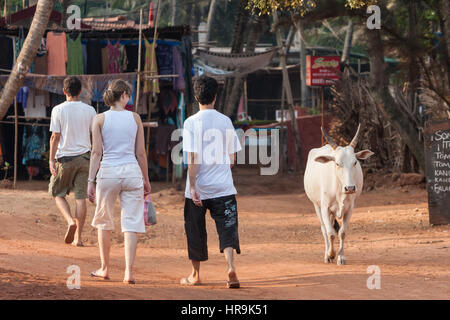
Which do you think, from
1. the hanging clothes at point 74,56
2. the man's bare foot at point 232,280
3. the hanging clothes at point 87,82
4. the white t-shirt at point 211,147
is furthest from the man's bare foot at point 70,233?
the hanging clothes at point 74,56

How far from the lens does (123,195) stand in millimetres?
6473

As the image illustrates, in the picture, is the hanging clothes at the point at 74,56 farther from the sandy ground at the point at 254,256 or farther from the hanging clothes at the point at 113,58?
the sandy ground at the point at 254,256

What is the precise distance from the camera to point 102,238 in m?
6.52

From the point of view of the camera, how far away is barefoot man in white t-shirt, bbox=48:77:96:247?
27.4 feet

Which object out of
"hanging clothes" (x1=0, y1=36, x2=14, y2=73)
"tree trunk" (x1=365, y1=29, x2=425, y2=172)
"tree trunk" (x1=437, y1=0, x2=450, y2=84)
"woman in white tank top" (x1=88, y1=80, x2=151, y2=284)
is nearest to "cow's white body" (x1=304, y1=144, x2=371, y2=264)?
"woman in white tank top" (x1=88, y1=80, x2=151, y2=284)

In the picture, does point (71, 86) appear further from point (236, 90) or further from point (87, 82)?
point (236, 90)

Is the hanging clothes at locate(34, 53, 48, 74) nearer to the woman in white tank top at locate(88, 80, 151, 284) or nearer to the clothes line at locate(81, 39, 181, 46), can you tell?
the clothes line at locate(81, 39, 181, 46)

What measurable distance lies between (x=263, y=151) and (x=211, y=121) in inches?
691

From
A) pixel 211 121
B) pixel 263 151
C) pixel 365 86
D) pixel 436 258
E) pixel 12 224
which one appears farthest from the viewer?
pixel 263 151

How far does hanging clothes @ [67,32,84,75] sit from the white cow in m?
8.49

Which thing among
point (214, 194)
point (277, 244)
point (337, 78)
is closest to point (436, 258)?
point (277, 244)

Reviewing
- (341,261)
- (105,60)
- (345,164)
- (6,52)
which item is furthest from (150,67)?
(341,261)

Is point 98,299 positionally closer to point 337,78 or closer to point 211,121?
point 211,121

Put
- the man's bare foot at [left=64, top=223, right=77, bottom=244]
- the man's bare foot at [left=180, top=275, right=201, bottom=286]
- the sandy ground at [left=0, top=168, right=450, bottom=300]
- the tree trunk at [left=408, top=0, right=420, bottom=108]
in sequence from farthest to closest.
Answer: the tree trunk at [left=408, top=0, right=420, bottom=108], the man's bare foot at [left=64, top=223, right=77, bottom=244], the man's bare foot at [left=180, top=275, right=201, bottom=286], the sandy ground at [left=0, top=168, right=450, bottom=300]
